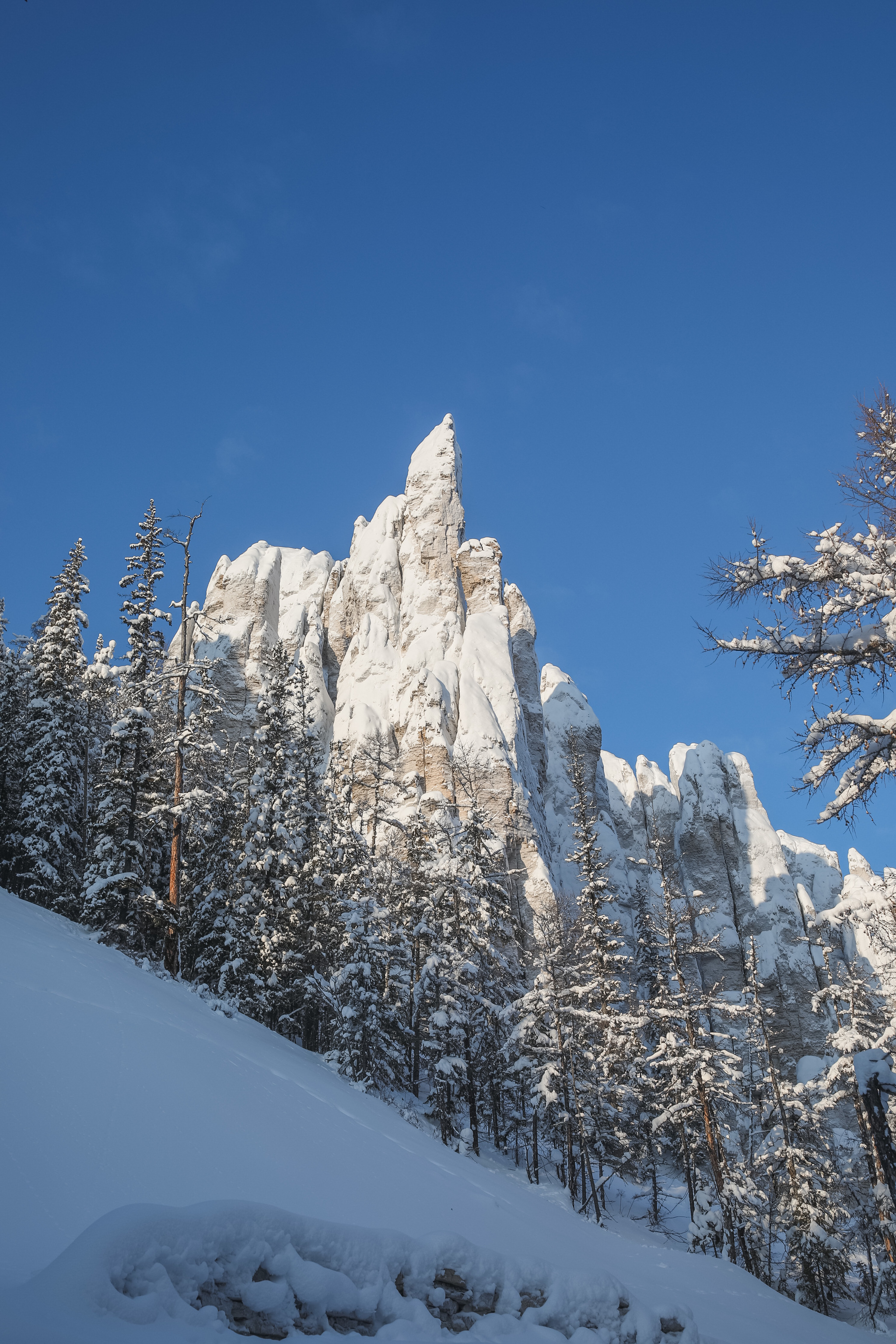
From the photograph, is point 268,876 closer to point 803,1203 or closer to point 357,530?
point 803,1203

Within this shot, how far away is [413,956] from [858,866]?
7183cm

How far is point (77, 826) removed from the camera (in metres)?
27.2

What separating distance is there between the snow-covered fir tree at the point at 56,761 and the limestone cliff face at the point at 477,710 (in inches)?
910

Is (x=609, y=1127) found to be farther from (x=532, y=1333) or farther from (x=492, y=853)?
(x=532, y=1333)

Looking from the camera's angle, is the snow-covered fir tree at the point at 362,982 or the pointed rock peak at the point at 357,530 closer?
the snow-covered fir tree at the point at 362,982

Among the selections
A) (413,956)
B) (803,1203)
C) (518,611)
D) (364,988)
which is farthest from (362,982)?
(518,611)

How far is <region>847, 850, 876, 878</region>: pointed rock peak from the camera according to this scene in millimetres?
80562

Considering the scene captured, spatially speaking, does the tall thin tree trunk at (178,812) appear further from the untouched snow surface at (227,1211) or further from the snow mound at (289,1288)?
the snow mound at (289,1288)

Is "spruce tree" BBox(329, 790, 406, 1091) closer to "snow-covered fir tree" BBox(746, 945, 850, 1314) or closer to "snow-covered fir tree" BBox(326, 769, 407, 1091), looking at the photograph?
"snow-covered fir tree" BBox(326, 769, 407, 1091)

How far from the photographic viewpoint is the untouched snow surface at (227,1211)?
391 cm

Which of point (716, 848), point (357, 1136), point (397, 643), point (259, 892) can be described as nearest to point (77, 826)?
point (259, 892)

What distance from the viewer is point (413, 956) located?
25484mm

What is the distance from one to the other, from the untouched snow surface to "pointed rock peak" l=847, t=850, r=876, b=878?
79.8 meters

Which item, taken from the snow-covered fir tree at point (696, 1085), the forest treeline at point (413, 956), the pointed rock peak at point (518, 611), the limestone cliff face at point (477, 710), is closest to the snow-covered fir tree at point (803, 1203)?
the forest treeline at point (413, 956)
